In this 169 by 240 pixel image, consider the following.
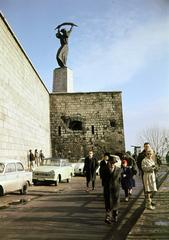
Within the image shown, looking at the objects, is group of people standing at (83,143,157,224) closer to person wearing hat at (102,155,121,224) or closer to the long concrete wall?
person wearing hat at (102,155,121,224)

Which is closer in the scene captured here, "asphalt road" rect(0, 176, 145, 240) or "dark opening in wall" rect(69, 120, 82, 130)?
"asphalt road" rect(0, 176, 145, 240)

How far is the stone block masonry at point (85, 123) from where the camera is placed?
3272 centimetres

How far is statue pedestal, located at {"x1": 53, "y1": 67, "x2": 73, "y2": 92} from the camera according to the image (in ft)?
112

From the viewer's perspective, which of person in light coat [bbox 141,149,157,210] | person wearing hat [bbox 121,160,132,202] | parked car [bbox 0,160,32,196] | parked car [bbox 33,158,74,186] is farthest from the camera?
parked car [bbox 33,158,74,186]

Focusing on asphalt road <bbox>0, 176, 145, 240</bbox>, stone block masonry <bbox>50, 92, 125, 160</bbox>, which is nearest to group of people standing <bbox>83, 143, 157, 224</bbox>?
asphalt road <bbox>0, 176, 145, 240</bbox>

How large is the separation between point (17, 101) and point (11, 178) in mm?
Answer: 7610

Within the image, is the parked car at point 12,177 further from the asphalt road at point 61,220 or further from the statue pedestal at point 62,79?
the statue pedestal at point 62,79

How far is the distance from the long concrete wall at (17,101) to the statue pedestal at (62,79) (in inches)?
293

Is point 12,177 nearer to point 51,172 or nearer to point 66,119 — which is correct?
point 51,172

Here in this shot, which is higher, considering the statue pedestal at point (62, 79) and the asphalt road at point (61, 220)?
the statue pedestal at point (62, 79)

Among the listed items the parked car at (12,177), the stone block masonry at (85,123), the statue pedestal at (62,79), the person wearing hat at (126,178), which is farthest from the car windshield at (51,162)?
the statue pedestal at (62,79)

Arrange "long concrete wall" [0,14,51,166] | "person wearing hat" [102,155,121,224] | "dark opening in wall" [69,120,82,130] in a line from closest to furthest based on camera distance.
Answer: "person wearing hat" [102,155,121,224] < "long concrete wall" [0,14,51,166] < "dark opening in wall" [69,120,82,130]

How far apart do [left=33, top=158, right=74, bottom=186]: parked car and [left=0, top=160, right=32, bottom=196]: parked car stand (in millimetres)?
2894

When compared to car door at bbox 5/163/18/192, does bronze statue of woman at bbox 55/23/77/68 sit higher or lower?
higher
